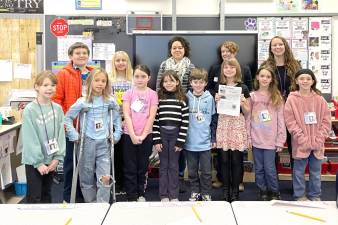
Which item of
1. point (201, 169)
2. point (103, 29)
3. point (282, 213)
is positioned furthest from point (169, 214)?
point (103, 29)

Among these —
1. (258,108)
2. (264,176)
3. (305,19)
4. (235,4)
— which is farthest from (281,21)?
(264,176)

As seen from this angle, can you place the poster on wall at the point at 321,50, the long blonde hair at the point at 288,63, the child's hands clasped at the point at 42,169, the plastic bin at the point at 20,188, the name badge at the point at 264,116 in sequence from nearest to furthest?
the child's hands clasped at the point at 42,169
the name badge at the point at 264,116
the long blonde hair at the point at 288,63
the plastic bin at the point at 20,188
the poster on wall at the point at 321,50

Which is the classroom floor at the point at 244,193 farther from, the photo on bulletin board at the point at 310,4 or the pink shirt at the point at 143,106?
the photo on bulletin board at the point at 310,4

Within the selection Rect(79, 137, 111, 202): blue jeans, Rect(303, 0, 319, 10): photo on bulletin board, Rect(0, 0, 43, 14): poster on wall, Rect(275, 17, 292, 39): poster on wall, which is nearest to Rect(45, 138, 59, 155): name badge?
Rect(79, 137, 111, 202): blue jeans

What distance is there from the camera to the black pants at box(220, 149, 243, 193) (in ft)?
12.4

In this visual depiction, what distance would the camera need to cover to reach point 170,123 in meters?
3.64

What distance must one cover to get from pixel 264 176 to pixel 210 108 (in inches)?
33.8

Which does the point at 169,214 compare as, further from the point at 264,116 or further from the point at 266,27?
the point at 266,27

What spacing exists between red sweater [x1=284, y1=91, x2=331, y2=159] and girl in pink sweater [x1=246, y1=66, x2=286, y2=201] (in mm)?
84

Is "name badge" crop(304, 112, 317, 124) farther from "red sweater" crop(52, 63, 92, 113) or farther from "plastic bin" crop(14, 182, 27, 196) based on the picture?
"plastic bin" crop(14, 182, 27, 196)

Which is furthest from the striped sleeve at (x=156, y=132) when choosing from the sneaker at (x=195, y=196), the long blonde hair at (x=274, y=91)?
the long blonde hair at (x=274, y=91)

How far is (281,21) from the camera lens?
5.34 m

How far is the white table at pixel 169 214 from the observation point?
179cm

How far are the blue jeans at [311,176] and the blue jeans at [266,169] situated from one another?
0.19 metres
